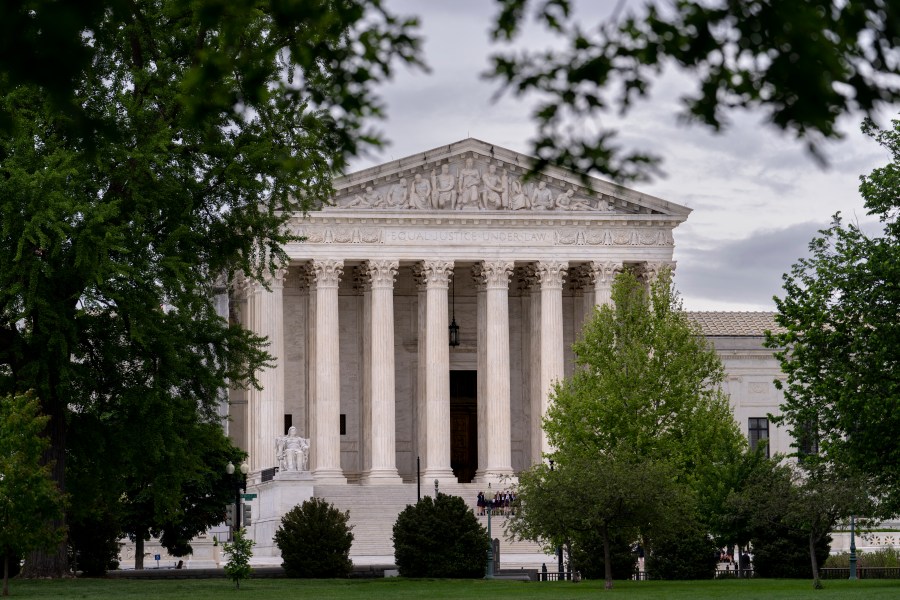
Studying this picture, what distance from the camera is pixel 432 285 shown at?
73.1 meters

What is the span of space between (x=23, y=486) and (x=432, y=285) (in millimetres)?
41291

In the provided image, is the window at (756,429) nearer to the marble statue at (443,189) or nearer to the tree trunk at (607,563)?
the marble statue at (443,189)

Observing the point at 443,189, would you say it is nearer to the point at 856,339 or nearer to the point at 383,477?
the point at 383,477

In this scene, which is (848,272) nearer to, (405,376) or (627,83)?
(627,83)

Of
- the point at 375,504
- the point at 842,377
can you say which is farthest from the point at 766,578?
the point at 375,504

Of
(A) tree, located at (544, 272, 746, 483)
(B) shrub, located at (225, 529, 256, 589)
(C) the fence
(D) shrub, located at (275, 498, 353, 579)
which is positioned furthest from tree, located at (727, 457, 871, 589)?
(B) shrub, located at (225, 529, 256, 589)

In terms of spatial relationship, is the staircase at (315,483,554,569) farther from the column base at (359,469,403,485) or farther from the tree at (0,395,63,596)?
the tree at (0,395,63,596)

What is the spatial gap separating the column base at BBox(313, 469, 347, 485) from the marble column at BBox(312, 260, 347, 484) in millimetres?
177

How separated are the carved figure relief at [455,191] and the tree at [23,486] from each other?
39471mm

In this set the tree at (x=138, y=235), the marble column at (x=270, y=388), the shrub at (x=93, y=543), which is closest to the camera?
the tree at (x=138, y=235)

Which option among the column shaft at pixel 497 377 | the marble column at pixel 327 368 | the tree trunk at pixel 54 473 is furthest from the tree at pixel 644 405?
the marble column at pixel 327 368

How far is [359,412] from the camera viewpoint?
3051 inches

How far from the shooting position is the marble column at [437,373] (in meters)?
72.6

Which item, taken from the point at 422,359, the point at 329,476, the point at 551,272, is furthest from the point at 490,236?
the point at 329,476
